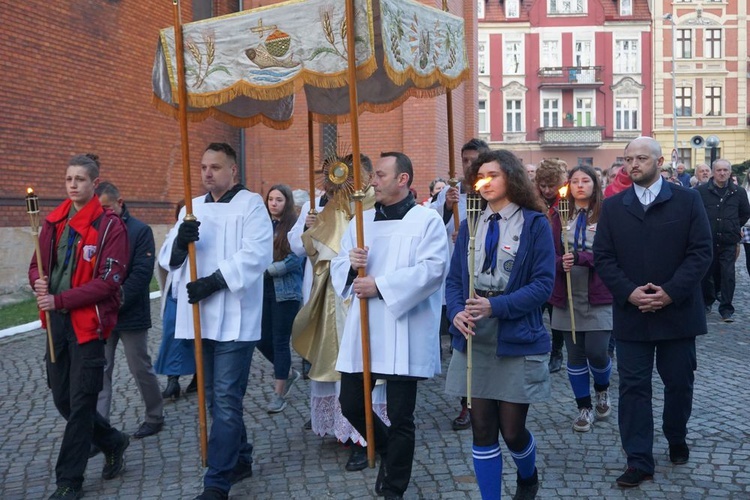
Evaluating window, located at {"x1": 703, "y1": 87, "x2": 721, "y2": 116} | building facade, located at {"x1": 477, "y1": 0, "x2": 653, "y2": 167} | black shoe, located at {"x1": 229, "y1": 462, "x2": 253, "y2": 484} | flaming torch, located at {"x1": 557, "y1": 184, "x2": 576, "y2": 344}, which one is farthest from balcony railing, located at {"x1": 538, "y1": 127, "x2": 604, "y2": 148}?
black shoe, located at {"x1": 229, "y1": 462, "x2": 253, "y2": 484}

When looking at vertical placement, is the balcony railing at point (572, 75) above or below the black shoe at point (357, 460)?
above

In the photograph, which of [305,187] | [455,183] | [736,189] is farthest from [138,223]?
[305,187]

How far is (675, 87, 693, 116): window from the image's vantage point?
51.3m

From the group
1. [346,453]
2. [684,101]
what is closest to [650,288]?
[346,453]

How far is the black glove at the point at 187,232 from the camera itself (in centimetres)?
483

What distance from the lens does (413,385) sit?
15.2ft

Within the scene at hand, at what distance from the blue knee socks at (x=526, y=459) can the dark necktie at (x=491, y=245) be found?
3.06 ft

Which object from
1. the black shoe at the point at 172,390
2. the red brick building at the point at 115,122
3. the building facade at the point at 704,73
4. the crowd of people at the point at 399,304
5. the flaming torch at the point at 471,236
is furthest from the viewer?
the building facade at the point at 704,73

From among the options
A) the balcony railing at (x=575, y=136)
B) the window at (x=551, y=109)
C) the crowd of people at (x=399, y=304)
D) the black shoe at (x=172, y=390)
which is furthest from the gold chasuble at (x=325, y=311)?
the window at (x=551, y=109)

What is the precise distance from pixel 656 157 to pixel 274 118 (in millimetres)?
3092

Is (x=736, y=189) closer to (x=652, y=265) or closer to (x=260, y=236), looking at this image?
(x=652, y=265)

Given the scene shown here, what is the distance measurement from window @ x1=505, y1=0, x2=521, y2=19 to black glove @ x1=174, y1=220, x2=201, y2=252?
50751mm

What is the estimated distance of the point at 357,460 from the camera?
17.5ft

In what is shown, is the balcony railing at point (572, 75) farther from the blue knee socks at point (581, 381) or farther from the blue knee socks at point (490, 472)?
the blue knee socks at point (490, 472)
